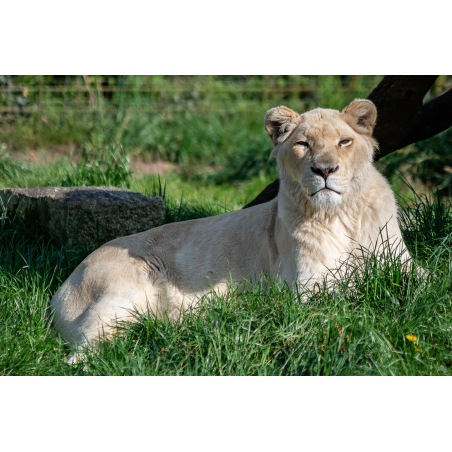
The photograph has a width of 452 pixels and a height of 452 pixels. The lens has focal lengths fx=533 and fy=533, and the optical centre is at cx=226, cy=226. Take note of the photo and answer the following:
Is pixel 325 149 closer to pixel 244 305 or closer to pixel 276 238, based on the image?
pixel 276 238

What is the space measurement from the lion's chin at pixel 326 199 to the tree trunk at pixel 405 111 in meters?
1.68

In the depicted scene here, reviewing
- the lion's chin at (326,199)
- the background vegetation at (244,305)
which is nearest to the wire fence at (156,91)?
the background vegetation at (244,305)

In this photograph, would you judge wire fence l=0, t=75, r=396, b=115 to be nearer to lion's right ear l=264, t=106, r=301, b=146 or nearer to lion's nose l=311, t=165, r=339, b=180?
lion's right ear l=264, t=106, r=301, b=146

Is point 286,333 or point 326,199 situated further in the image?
point 326,199

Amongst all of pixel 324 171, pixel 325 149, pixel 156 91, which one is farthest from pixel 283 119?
pixel 156 91

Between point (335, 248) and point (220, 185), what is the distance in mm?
6152

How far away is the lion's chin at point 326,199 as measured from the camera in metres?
3.36

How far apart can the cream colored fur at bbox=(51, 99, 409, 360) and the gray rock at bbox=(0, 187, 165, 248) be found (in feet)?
2.33

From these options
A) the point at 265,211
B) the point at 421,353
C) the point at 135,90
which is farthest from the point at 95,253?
the point at 135,90

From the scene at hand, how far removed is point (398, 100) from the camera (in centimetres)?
468

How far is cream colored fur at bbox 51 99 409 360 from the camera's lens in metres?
3.47

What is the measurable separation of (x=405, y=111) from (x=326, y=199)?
6.07 feet

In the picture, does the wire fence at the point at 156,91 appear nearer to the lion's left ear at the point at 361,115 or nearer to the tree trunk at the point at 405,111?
the tree trunk at the point at 405,111

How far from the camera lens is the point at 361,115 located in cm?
369
